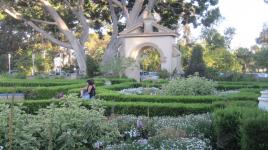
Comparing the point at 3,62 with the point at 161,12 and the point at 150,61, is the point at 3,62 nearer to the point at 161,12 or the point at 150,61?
the point at 150,61

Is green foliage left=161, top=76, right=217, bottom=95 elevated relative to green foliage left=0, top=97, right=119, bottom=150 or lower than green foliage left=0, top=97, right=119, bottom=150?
elevated

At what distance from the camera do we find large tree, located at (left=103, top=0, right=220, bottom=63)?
33.5 meters

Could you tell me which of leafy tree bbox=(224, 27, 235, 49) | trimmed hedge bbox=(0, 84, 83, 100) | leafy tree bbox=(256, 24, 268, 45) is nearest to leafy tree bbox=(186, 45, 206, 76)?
trimmed hedge bbox=(0, 84, 83, 100)

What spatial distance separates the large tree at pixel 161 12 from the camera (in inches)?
1319

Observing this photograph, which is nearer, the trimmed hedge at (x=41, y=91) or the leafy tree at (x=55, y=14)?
the trimmed hedge at (x=41, y=91)

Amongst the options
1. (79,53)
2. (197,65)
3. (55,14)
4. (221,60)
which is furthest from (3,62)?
(197,65)

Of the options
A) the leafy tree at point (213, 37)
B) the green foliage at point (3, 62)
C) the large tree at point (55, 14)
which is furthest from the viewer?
the leafy tree at point (213, 37)

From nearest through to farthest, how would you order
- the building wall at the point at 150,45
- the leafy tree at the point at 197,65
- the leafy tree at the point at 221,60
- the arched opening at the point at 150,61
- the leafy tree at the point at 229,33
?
1. the leafy tree at the point at 197,65
2. the building wall at the point at 150,45
3. the arched opening at the point at 150,61
4. the leafy tree at the point at 221,60
5. the leafy tree at the point at 229,33

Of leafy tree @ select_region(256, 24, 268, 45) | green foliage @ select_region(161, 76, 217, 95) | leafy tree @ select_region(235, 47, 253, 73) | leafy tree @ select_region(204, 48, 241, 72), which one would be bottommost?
green foliage @ select_region(161, 76, 217, 95)

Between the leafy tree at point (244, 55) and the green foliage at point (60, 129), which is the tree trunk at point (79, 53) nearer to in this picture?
the green foliage at point (60, 129)

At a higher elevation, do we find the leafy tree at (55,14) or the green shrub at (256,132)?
the leafy tree at (55,14)

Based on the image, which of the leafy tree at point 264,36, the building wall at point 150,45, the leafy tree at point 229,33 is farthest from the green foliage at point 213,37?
the building wall at point 150,45

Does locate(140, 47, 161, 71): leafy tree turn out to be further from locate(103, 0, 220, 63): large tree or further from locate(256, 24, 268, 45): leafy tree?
locate(256, 24, 268, 45): leafy tree

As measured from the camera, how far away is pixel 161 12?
1428 inches
